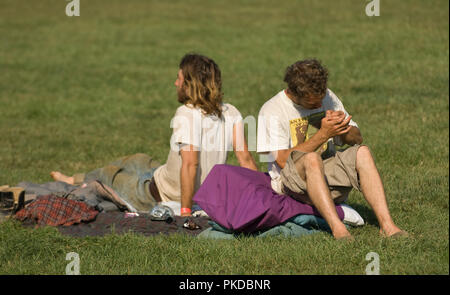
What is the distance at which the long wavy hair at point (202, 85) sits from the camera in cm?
757

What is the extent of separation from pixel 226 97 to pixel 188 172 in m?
7.67

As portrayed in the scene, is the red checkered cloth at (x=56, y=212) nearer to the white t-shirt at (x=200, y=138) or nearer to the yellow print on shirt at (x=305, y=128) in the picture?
the white t-shirt at (x=200, y=138)

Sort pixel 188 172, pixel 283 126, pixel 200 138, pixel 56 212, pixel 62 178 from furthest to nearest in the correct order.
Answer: pixel 62 178 → pixel 200 138 → pixel 188 172 → pixel 56 212 → pixel 283 126

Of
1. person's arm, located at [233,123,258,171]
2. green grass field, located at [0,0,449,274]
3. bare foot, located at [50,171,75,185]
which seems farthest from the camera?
bare foot, located at [50,171,75,185]

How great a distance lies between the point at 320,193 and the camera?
6.33 meters

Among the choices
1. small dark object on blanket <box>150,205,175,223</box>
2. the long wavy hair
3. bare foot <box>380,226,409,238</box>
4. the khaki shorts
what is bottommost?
small dark object on blanket <box>150,205,175,223</box>

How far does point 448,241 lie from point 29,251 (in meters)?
3.42

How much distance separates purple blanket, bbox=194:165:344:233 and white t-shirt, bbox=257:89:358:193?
0.87 feet

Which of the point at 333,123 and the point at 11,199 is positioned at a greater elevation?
the point at 333,123

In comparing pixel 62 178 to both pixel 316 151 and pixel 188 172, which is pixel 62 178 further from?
pixel 316 151

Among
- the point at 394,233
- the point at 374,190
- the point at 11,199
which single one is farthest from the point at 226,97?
the point at 394,233

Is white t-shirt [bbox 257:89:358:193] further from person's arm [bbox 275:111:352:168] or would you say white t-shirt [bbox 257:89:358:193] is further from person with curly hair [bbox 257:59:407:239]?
person's arm [bbox 275:111:352:168]

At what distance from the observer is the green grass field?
6070 mm

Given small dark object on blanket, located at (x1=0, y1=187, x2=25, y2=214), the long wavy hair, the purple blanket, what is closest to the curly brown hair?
the purple blanket
